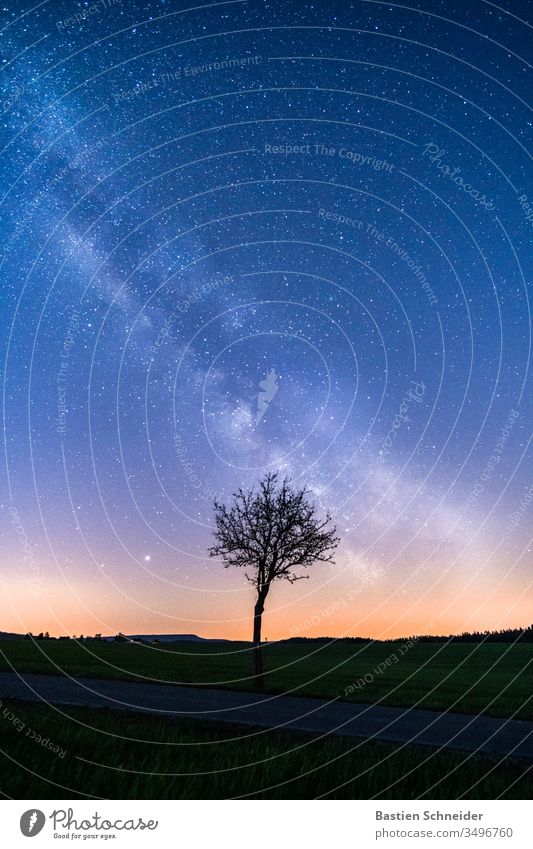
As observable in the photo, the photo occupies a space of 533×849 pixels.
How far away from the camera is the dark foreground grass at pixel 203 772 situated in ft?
18.7

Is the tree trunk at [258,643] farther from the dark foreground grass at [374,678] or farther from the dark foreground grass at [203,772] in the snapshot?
the dark foreground grass at [203,772]

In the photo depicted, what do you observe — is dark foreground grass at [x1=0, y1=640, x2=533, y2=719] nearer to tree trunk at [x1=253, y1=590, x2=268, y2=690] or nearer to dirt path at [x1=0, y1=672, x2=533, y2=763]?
A: tree trunk at [x1=253, y1=590, x2=268, y2=690]

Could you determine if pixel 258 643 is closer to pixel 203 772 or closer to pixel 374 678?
pixel 374 678

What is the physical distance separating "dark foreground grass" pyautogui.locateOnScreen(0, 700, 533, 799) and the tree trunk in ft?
75.6

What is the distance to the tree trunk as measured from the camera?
31656 millimetres
